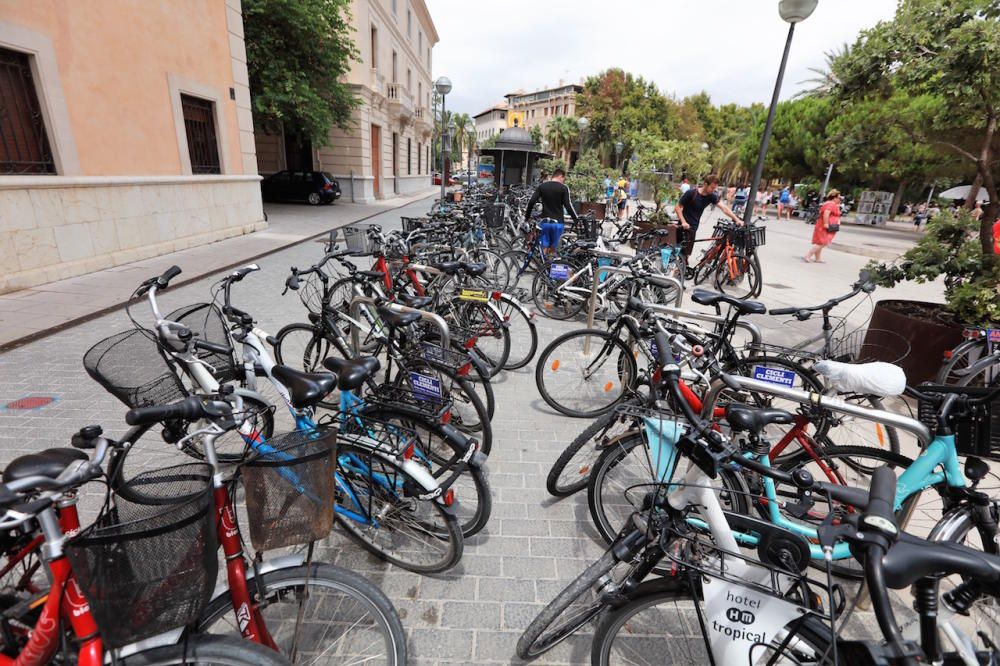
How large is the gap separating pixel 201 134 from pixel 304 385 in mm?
10812

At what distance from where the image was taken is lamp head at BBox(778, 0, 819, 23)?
5.73 metres

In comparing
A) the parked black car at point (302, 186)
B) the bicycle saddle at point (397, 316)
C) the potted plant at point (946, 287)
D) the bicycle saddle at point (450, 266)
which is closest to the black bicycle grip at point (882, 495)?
the bicycle saddle at point (397, 316)

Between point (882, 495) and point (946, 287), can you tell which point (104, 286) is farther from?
point (946, 287)

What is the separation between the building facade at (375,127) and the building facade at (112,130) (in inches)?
329

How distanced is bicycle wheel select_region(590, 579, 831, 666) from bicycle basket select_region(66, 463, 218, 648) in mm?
1216

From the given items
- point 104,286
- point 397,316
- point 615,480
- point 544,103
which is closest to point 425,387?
point 397,316

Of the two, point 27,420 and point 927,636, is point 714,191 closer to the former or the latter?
point 927,636

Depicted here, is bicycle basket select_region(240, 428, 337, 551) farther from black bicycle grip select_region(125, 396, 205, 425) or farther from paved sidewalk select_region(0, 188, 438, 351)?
paved sidewalk select_region(0, 188, 438, 351)

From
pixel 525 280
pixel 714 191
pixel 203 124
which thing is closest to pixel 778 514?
pixel 525 280

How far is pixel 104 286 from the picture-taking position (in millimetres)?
6695

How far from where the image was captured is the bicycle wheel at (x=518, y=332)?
444 centimetres

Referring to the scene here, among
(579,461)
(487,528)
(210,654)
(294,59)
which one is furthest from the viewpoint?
(294,59)

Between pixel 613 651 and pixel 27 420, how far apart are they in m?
4.19

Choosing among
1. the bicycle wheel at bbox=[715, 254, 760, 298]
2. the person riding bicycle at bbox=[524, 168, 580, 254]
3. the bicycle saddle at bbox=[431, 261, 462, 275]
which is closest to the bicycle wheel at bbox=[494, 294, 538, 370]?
the bicycle saddle at bbox=[431, 261, 462, 275]
